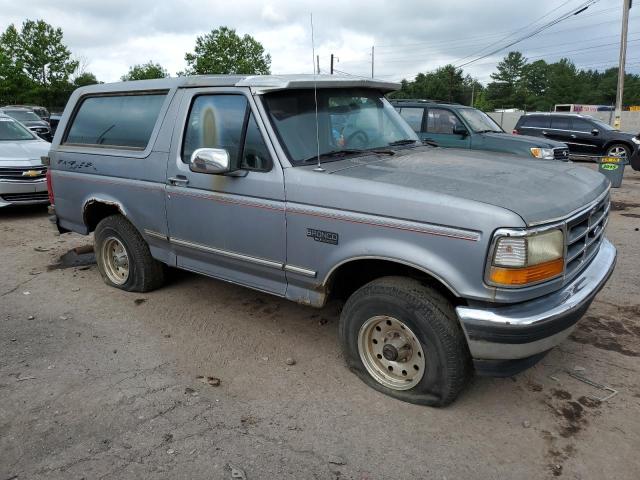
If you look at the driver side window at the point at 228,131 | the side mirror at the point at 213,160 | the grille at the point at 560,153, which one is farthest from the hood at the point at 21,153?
the grille at the point at 560,153

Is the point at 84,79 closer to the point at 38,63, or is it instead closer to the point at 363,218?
the point at 38,63

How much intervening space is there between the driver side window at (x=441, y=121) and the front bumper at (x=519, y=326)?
7.44 m

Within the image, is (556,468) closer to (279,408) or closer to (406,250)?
(406,250)

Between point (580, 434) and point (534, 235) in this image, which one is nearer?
point (534, 235)

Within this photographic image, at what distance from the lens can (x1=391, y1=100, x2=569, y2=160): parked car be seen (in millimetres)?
9500

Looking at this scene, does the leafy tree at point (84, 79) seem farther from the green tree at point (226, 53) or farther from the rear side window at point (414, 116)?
the rear side window at point (414, 116)

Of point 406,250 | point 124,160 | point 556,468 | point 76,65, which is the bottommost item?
point 556,468

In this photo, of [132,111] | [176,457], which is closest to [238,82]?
[132,111]

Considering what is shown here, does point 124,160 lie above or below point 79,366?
above

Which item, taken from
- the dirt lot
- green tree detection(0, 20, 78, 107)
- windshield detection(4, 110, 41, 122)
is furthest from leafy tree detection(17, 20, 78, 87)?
the dirt lot

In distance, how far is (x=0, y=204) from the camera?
28.2 ft

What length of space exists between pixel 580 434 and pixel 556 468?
14.9 inches

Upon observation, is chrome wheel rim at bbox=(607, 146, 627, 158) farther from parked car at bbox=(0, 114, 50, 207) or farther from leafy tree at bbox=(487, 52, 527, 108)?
leafy tree at bbox=(487, 52, 527, 108)

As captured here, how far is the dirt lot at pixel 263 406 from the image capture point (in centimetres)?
276
